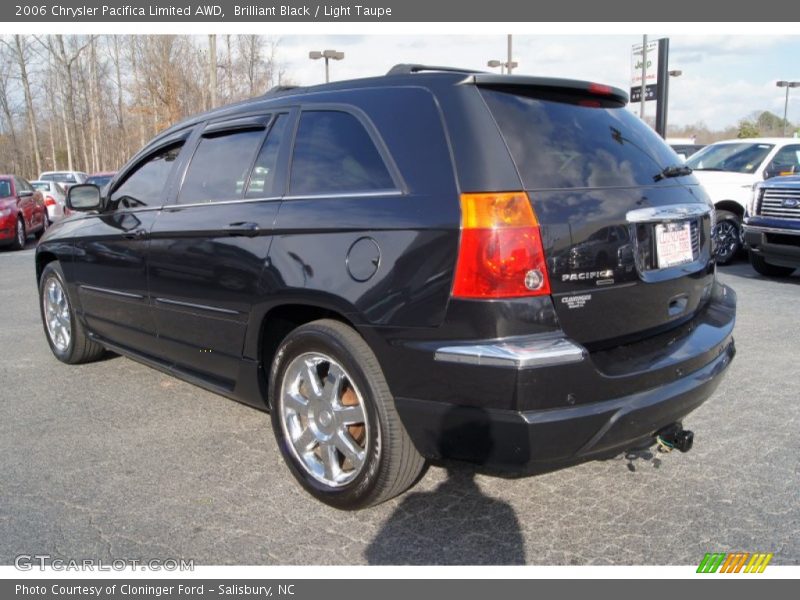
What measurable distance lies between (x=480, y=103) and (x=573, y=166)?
446mm

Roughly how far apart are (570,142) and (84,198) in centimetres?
355

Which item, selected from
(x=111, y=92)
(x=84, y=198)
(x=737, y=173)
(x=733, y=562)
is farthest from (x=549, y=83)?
(x=111, y=92)

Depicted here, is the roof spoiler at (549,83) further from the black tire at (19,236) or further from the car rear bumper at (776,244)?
the black tire at (19,236)

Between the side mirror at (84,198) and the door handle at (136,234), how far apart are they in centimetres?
68

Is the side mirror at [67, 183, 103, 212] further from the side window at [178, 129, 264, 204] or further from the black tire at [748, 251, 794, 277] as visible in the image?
the black tire at [748, 251, 794, 277]

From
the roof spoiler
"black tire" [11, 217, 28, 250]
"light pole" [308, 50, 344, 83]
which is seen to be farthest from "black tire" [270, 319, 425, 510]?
"light pole" [308, 50, 344, 83]

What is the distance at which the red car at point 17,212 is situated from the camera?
562 inches

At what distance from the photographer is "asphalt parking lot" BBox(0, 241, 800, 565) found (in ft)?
8.81

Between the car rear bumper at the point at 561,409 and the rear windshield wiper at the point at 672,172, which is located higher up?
the rear windshield wiper at the point at 672,172

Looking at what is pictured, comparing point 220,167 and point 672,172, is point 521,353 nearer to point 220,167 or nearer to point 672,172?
point 672,172


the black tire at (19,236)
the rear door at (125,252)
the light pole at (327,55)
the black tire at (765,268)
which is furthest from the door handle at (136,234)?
the light pole at (327,55)

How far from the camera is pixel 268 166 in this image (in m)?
3.34

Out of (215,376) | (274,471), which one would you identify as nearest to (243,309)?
(215,376)

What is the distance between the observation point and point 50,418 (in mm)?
4211
